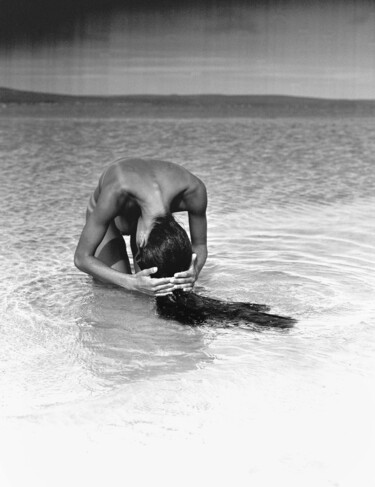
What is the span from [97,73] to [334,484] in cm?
2169

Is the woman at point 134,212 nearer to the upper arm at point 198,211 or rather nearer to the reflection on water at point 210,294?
the upper arm at point 198,211

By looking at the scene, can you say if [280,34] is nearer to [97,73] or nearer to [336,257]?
[97,73]

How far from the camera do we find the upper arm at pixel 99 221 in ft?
10.2

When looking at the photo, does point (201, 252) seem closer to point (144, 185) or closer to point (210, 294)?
point (210, 294)

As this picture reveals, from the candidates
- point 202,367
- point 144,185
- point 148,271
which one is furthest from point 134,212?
point 202,367

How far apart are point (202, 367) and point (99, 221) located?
0.86 m

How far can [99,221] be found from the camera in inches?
123

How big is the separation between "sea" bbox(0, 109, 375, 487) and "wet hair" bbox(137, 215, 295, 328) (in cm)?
6

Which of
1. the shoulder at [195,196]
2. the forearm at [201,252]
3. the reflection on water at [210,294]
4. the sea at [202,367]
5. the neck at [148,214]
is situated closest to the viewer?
the sea at [202,367]

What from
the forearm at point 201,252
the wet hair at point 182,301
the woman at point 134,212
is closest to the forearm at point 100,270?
the woman at point 134,212

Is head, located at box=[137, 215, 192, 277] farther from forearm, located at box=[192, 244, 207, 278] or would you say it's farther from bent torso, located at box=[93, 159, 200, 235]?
forearm, located at box=[192, 244, 207, 278]

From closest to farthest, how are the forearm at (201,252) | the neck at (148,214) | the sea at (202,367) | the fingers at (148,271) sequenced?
the sea at (202,367) < the fingers at (148,271) < the neck at (148,214) < the forearm at (201,252)

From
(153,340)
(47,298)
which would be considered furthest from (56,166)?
(153,340)

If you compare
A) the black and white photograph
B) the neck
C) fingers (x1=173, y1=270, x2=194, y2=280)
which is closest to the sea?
the black and white photograph
